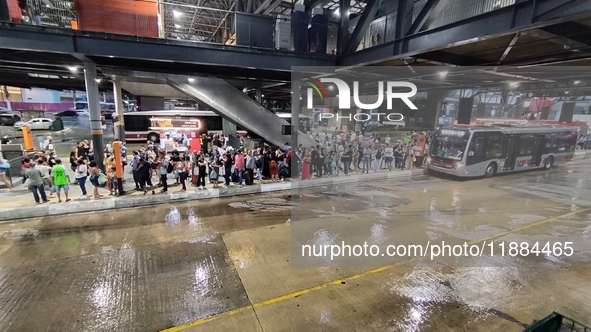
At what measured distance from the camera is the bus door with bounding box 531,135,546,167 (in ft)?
32.0

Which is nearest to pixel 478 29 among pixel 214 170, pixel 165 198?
pixel 214 170

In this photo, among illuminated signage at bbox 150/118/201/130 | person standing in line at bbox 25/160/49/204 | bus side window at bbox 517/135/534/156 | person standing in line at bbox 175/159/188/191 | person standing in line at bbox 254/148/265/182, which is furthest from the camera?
illuminated signage at bbox 150/118/201/130

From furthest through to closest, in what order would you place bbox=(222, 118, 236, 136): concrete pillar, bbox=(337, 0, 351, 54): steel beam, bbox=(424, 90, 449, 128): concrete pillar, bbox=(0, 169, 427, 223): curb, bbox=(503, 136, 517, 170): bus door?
bbox=(222, 118, 236, 136): concrete pillar, bbox=(337, 0, 351, 54): steel beam, bbox=(503, 136, 517, 170): bus door, bbox=(0, 169, 427, 223): curb, bbox=(424, 90, 449, 128): concrete pillar

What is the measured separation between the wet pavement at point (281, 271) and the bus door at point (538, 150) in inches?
70.8

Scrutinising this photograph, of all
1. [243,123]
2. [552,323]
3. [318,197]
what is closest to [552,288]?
[552,323]

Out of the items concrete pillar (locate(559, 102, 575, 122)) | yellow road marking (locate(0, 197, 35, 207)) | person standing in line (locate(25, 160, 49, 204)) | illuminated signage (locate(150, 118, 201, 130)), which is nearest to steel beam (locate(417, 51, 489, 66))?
concrete pillar (locate(559, 102, 575, 122))

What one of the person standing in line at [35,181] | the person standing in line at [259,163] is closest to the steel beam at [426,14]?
the person standing in line at [259,163]

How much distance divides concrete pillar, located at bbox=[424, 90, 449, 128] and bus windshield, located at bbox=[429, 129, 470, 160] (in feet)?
1.86

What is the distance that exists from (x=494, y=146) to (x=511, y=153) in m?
1.13

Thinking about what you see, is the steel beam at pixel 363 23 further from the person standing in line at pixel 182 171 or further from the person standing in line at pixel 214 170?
the person standing in line at pixel 182 171

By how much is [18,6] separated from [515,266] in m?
16.6

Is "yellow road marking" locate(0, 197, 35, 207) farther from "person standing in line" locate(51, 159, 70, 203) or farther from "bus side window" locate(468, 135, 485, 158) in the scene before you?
"bus side window" locate(468, 135, 485, 158)

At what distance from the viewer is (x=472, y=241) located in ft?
22.0

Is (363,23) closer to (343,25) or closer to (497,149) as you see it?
(343,25)
